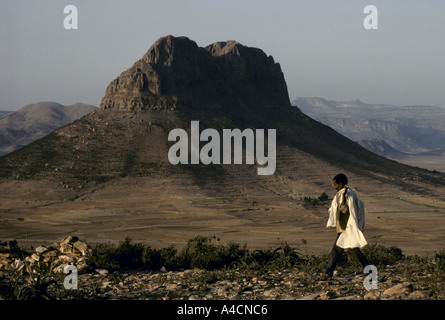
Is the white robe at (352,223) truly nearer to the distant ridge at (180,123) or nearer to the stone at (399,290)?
the stone at (399,290)

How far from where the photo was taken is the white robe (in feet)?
31.6

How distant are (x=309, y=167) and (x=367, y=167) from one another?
8370 millimetres

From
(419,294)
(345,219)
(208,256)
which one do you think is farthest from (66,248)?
(419,294)

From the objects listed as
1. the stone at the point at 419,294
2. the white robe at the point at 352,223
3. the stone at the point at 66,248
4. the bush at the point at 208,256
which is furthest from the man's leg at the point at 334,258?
the stone at the point at 66,248

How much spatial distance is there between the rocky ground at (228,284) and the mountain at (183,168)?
16532mm

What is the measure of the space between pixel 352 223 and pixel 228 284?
254 cm

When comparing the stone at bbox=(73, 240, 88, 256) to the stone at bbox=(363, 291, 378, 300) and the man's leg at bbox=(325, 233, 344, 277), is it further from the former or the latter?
the stone at bbox=(363, 291, 378, 300)

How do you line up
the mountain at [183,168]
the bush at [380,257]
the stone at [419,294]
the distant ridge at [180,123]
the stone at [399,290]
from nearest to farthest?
the stone at [419,294] → the stone at [399,290] → the bush at [380,257] → the mountain at [183,168] → the distant ridge at [180,123]

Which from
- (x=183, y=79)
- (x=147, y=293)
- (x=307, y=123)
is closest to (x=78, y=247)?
(x=147, y=293)

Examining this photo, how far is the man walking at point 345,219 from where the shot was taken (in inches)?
380

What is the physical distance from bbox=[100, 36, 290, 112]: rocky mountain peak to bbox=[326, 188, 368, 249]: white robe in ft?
188

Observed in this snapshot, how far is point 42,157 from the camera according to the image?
56969 mm
